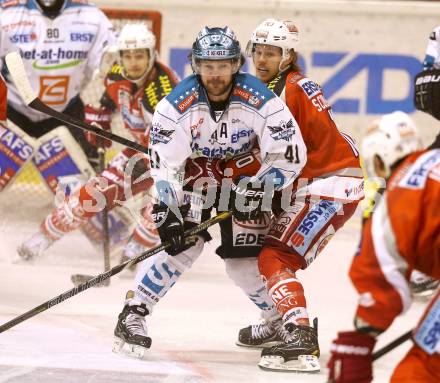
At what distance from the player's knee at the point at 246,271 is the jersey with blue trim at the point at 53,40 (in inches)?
92.2

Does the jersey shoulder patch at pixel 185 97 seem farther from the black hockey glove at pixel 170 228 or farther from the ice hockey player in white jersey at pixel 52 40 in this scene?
the ice hockey player in white jersey at pixel 52 40

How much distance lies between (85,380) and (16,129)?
2685mm

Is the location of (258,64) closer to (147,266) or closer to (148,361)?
(147,266)

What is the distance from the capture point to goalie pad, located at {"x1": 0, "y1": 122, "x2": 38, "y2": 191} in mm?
6160

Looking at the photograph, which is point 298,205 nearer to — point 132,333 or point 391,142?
point 132,333

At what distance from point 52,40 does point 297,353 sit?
117 inches

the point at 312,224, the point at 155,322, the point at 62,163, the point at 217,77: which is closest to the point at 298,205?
the point at 312,224

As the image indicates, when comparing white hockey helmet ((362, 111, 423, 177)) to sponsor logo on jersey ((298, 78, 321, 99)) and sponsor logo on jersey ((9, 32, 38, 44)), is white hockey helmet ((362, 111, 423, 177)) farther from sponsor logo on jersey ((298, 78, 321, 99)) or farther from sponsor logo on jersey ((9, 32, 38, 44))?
sponsor logo on jersey ((9, 32, 38, 44))

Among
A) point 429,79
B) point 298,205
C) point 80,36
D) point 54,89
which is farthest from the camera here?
point 54,89

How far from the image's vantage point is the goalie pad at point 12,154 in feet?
20.2

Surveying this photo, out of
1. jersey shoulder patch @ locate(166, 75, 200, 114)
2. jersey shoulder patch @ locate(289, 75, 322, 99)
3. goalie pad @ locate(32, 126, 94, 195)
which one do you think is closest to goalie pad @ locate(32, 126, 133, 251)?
goalie pad @ locate(32, 126, 94, 195)

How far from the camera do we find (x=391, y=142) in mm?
2662

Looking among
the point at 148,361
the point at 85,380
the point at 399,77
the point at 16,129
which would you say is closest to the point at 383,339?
the point at 148,361

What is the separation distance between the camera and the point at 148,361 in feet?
13.5
